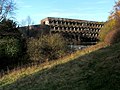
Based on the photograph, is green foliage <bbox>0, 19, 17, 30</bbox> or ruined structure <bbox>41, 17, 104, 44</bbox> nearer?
green foliage <bbox>0, 19, 17, 30</bbox>

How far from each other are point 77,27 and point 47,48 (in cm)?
6470

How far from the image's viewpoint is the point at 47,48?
32375mm

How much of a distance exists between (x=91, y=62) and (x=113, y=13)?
90.1 ft

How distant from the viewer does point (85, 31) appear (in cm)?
9869

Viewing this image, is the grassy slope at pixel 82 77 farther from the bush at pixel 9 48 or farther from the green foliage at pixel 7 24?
the green foliage at pixel 7 24

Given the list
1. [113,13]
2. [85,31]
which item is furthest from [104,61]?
[85,31]

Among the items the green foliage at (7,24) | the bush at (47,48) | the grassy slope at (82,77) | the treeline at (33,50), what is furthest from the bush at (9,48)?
the grassy slope at (82,77)

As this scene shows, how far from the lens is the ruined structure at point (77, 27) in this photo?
3482 inches

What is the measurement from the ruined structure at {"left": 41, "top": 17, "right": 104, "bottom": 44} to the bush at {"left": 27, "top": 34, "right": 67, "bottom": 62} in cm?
5369

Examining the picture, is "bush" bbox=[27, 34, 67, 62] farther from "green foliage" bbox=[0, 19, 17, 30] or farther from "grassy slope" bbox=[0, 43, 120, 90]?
"grassy slope" bbox=[0, 43, 120, 90]

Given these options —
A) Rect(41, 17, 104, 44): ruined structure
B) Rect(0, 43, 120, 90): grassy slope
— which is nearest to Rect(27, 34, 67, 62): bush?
Rect(0, 43, 120, 90): grassy slope

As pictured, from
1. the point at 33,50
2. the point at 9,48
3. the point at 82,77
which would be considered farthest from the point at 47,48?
the point at 82,77

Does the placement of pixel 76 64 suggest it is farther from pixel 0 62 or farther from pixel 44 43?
pixel 0 62

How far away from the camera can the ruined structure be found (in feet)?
290
